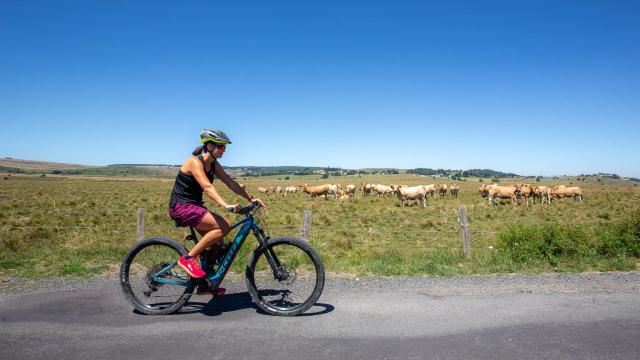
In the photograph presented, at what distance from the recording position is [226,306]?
566 cm

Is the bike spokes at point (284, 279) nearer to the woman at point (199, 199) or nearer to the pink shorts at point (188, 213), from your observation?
the woman at point (199, 199)

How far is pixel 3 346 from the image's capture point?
4.25 metres

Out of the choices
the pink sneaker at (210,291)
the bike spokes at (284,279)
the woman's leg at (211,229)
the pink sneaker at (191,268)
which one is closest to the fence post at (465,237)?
the bike spokes at (284,279)

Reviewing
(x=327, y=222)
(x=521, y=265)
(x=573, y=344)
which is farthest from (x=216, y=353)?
(x=327, y=222)

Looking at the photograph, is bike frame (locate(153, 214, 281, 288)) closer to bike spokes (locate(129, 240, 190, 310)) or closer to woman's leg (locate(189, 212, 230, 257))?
bike spokes (locate(129, 240, 190, 310))

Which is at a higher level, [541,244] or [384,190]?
[541,244]

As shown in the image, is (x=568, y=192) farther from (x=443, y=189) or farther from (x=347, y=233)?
(x=347, y=233)

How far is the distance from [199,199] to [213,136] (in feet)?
2.93

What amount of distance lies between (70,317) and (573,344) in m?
5.94

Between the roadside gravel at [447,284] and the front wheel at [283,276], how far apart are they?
74 cm

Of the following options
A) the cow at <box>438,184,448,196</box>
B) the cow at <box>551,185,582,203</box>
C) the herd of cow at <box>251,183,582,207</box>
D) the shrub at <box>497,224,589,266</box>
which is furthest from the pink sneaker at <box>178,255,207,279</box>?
the cow at <box>438,184,448,196</box>

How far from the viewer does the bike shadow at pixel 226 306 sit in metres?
5.43

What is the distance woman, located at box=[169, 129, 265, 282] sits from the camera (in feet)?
17.4

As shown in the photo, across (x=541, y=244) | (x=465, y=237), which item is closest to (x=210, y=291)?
(x=465, y=237)
